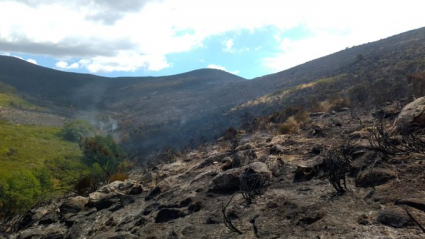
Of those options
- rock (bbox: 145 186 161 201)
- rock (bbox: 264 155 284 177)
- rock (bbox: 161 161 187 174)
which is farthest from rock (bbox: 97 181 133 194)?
rock (bbox: 264 155 284 177)

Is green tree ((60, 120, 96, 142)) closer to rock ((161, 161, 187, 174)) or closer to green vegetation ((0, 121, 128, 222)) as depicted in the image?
green vegetation ((0, 121, 128, 222))

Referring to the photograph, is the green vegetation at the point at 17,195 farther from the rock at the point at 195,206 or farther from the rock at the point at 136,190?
the rock at the point at 195,206

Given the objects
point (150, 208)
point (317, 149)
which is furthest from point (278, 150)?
point (150, 208)

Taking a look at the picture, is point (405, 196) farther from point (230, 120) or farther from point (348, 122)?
point (230, 120)

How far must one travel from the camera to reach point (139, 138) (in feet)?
165

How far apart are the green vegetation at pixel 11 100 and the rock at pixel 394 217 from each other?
85649mm

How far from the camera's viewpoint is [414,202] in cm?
577

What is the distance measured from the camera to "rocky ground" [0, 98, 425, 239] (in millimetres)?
6043

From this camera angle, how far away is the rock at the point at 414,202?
5.62 metres

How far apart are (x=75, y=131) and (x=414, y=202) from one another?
208 ft

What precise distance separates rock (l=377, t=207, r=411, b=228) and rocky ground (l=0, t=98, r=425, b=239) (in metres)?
0.01

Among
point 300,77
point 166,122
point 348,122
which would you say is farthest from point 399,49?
point 166,122

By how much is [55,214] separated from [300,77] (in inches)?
1574

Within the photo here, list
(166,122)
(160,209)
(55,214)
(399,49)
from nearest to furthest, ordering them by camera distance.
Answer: (160,209) < (55,214) < (399,49) < (166,122)
